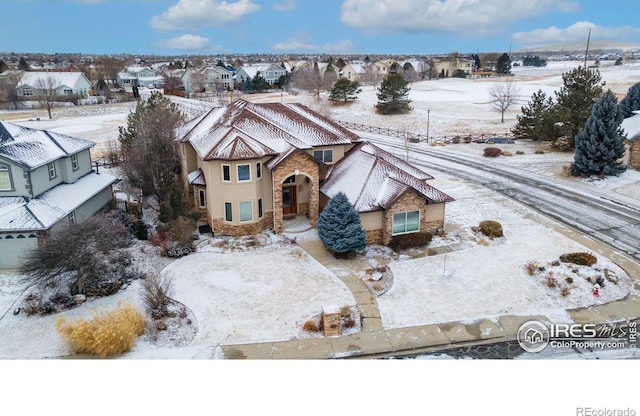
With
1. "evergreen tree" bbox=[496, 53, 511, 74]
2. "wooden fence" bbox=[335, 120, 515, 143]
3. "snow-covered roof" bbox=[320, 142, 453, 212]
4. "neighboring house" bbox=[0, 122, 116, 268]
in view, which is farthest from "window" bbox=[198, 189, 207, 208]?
"evergreen tree" bbox=[496, 53, 511, 74]

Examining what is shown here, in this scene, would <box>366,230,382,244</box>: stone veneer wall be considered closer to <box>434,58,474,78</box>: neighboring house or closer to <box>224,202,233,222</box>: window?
<box>224,202,233,222</box>: window

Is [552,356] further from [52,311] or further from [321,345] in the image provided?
[52,311]

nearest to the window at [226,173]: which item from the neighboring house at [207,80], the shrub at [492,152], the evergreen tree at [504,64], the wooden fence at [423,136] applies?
the wooden fence at [423,136]

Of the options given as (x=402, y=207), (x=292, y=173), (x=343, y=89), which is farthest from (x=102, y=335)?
(x=343, y=89)

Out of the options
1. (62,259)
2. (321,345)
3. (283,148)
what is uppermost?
(283,148)

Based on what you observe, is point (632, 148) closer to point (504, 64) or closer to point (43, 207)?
point (43, 207)

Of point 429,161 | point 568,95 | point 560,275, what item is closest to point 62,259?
point 560,275

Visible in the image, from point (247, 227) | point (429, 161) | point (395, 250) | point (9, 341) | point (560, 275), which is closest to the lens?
point (9, 341)
